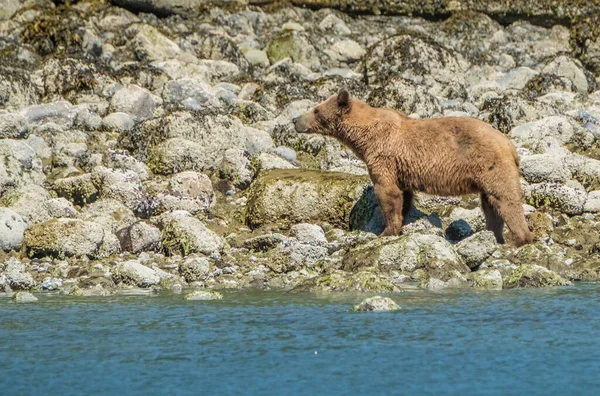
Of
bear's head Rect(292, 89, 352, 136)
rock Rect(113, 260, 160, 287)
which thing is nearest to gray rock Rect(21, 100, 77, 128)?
bear's head Rect(292, 89, 352, 136)

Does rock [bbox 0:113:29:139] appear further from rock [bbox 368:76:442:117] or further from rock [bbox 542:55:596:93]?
rock [bbox 542:55:596:93]

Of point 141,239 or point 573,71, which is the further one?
point 573,71

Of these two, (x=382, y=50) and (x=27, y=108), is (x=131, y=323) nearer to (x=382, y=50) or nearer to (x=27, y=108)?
(x=27, y=108)

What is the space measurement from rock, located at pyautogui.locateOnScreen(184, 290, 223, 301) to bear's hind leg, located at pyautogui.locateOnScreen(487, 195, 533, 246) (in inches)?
135

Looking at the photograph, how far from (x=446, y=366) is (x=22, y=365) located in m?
2.98

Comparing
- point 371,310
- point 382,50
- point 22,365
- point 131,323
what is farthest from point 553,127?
point 22,365

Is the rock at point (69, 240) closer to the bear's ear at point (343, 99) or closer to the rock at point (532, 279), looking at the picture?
the bear's ear at point (343, 99)

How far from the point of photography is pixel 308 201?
43.7 feet

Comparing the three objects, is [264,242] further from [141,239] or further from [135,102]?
[135,102]

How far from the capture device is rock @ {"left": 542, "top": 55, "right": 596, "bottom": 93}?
2039cm

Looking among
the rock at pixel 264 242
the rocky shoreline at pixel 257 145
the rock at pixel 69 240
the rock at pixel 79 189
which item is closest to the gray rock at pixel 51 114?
the rocky shoreline at pixel 257 145

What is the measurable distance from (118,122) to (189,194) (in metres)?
3.51

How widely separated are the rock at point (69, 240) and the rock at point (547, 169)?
5.34 m

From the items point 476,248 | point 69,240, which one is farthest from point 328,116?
point 69,240
